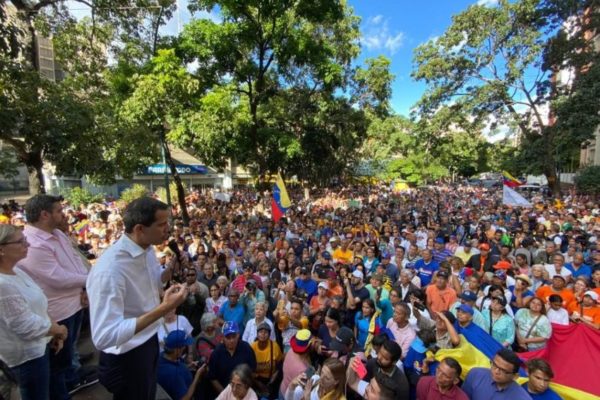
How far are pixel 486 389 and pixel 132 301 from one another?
293cm

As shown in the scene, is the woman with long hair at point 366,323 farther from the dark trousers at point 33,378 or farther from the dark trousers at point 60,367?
the dark trousers at point 33,378

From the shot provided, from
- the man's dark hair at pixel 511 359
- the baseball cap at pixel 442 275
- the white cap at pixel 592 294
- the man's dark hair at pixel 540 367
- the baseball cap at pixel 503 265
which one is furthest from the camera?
the baseball cap at pixel 503 265

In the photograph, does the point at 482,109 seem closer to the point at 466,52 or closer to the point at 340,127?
the point at 466,52

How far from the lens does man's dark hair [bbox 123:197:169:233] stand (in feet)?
5.71

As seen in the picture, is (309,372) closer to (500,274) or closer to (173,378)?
(173,378)

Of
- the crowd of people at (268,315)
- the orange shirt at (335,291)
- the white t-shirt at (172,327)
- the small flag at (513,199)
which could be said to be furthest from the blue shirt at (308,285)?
the small flag at (513,199)

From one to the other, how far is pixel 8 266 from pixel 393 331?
12.3ft

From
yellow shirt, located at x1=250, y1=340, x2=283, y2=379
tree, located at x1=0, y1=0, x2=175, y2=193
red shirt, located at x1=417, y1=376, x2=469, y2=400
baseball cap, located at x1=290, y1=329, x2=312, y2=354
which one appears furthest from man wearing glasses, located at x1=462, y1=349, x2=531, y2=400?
tree, located at x1=0, y1=0, x2=175, y2=193

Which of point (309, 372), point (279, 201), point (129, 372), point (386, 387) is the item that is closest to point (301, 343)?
point (309, 372)

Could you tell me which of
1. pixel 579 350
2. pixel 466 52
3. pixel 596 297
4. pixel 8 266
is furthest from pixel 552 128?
pixel 8 266

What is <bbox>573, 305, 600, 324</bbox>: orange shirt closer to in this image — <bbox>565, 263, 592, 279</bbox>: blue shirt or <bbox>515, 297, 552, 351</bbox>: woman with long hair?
<bbox>515, 297, 552, 351</bbox>: woman with long hair

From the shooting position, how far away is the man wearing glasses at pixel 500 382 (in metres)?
2.81

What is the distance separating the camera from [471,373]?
3.14 m

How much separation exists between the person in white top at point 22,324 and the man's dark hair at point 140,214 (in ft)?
2.79
